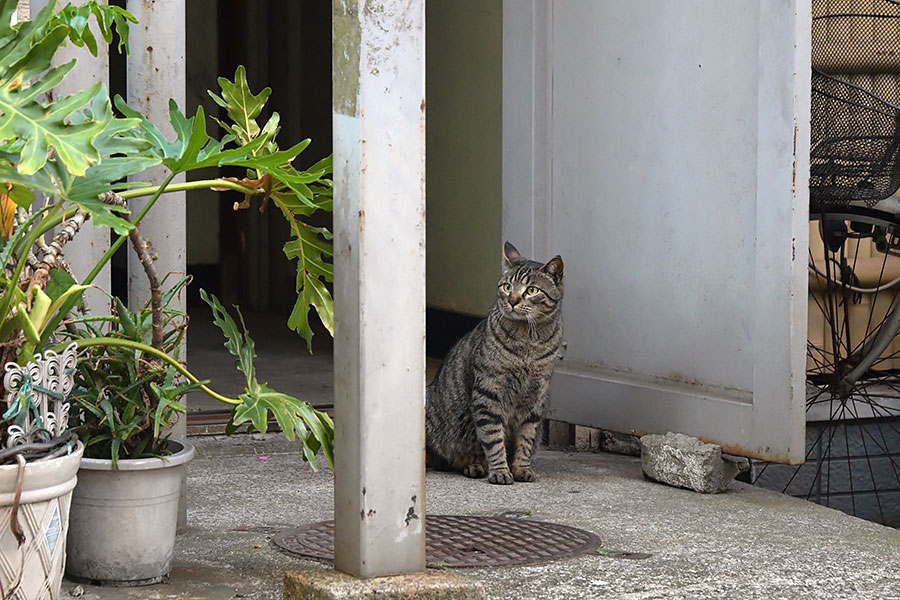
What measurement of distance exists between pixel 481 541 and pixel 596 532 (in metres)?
0.32

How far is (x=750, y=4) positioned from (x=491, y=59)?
169 cm

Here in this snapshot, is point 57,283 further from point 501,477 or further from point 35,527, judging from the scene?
point 501,477

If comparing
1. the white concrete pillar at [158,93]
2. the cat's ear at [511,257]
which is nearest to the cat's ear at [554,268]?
the cat's ear at [511,257]

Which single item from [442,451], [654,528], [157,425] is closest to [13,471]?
[157,425]

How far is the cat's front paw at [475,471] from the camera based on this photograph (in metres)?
3.62

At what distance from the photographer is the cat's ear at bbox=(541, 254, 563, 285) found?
3.52 meters

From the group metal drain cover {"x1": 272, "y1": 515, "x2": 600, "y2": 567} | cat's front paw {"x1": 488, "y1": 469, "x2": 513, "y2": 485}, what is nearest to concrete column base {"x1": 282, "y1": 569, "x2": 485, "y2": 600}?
metal drain cover {"x1": 272, "y1": 515, "x2": 600, "y2": 567}

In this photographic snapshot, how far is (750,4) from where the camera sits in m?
3.38

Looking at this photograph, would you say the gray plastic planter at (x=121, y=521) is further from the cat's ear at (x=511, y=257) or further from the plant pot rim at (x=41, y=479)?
the cat's ear at (x=511, y=257)

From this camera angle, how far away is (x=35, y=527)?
1973mm

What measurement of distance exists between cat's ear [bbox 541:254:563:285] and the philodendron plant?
3.30 ft

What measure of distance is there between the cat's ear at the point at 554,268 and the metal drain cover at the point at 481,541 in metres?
0.83

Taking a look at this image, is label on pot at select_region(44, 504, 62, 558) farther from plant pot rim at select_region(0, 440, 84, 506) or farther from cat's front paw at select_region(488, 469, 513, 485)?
cat's front paw at select_region(488, 469, 513, 485)

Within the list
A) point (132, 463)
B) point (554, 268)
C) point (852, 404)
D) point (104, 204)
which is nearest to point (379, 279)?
point (104, 204)
